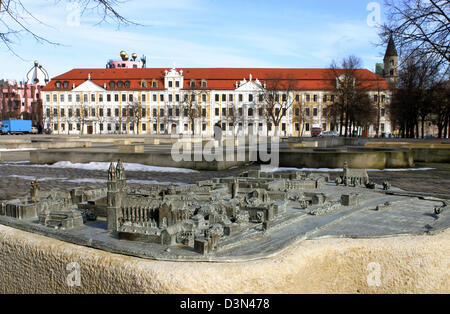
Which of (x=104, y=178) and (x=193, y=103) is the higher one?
(x=193, y=103)

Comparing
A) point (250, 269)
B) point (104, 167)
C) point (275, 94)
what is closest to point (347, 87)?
point (275, 94)

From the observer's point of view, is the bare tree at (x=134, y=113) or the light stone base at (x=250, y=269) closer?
the light stone base at (x=250, y=269)

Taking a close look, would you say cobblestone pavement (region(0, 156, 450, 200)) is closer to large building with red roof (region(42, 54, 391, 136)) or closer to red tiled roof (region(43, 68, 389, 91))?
large building with red roof (region(42, 54, 391, 136))

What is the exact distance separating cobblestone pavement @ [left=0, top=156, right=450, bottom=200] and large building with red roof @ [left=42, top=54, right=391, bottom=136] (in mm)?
61683

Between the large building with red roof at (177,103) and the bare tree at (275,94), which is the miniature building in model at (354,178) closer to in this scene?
the bare tree at (275,94)

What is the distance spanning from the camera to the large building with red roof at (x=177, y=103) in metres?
79.1

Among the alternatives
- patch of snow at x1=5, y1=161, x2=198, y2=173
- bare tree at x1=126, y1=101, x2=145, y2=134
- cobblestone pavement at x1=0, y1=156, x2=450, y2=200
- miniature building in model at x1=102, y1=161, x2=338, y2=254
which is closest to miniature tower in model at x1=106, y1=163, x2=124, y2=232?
miniature building in model at x1=102, y1=161, x2=338, y2=254

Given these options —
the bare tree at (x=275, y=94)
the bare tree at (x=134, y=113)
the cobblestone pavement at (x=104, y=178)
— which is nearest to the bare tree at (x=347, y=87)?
the bare tree at (x=275, y=94)

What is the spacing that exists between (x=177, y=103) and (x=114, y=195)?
75.5 metres

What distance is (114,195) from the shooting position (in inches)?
230

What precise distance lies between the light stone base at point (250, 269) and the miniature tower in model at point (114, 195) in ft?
2.60

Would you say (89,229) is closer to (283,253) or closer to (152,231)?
(152,231)

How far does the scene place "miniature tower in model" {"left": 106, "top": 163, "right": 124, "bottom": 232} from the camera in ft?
19.1

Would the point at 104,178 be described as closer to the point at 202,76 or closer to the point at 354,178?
the point at 354,178
